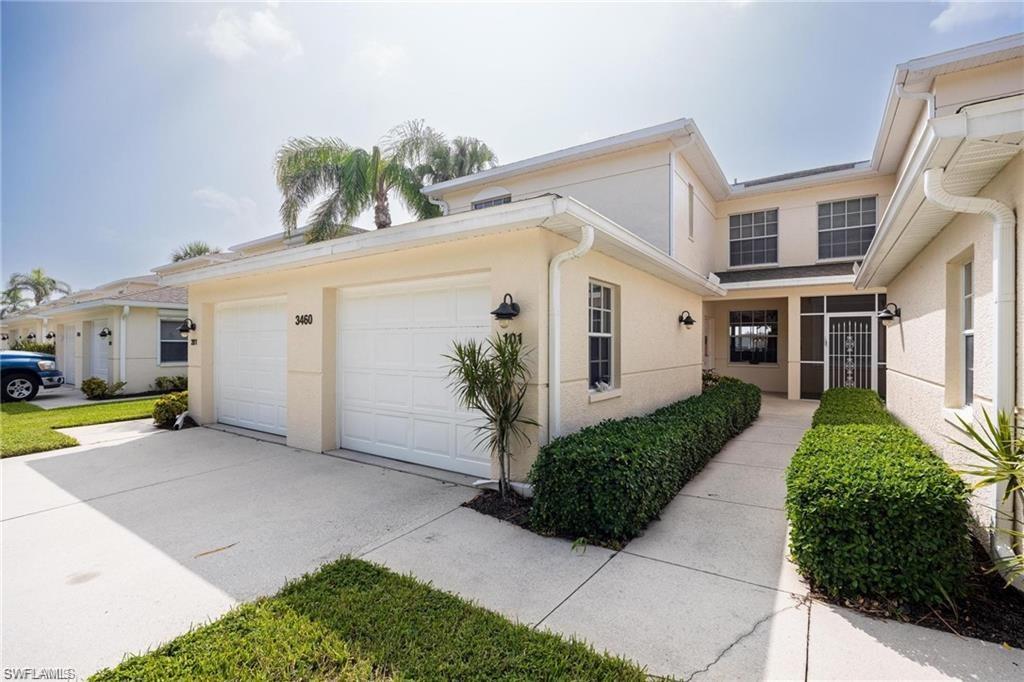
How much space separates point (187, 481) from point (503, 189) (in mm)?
9196

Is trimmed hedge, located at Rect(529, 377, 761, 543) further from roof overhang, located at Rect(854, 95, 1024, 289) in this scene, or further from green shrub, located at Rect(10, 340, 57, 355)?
green shrub, located at Rect(10, 340, 57, 355)

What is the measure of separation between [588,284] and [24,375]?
18961 millimetres

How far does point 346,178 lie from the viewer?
12625 mm

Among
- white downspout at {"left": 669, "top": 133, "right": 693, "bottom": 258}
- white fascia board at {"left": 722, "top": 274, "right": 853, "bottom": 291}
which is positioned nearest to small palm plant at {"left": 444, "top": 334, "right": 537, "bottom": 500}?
white downspout at {"left": 669, "top": 133, "right": 693, "bottom": 258}

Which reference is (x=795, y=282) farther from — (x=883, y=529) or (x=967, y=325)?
(x=883, y=529)

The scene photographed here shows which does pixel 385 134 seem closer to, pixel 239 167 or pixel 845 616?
pixel 239 167

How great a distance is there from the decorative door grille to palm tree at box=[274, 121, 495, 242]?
12831mm

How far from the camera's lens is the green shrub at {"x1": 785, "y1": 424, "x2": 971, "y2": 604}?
296 centimetres

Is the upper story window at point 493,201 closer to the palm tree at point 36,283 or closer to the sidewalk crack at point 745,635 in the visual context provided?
the sidewalk crack at point 745,635

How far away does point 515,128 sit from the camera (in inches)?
451

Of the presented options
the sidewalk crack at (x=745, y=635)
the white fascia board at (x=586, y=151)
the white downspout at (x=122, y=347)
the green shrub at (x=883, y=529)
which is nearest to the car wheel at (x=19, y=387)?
the white downspout at (x=122, y=347)

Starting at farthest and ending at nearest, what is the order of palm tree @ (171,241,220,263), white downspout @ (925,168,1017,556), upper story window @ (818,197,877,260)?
palm tree @ (171,241,220,263) → upper story window @ (818,197,877,260) → white downspout @ (925,168,1017,556)

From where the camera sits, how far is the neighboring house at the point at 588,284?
4.94 metres

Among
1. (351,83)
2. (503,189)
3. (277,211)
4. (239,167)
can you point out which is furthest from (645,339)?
(239,167)
